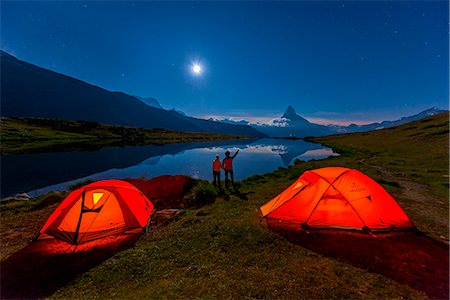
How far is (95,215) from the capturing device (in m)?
11.6

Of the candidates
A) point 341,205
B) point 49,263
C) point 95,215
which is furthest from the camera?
point 95,215

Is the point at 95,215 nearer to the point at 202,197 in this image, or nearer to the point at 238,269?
the point at 202,197

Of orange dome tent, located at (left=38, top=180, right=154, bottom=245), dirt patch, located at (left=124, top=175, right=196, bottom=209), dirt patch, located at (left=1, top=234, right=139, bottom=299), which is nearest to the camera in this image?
dirt patch, located at (left=1, top=234, right=139, bottom=299)

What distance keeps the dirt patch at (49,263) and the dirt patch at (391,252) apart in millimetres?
8063

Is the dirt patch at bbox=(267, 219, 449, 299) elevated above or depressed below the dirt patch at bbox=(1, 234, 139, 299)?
above

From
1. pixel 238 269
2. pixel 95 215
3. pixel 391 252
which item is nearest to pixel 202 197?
pixel 95 215

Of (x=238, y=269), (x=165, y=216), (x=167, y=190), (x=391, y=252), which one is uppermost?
(x=391, y=252)

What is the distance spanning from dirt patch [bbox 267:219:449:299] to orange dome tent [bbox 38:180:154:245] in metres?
7.84

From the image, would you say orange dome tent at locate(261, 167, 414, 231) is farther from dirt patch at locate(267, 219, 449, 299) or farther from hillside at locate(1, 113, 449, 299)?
hillside at locate(1, 113, 449, 299)

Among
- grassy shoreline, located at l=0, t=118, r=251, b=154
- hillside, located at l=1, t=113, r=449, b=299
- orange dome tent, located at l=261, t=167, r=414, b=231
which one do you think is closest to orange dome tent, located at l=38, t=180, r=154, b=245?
hillside, located at l=1, t=113, r=449, b=299

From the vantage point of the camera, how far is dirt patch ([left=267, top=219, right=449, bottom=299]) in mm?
7333

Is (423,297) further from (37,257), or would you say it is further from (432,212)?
(37,257)

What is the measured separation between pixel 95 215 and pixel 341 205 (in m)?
12.9

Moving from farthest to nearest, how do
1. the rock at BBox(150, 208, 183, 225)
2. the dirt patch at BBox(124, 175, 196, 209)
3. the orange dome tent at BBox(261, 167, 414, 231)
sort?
the dirt patch at BBox(124, 175, 196, 209), the rock at BBox(150, 208, 183, 225), the orange dome tent at BBox(261, 167, 414, 231)
